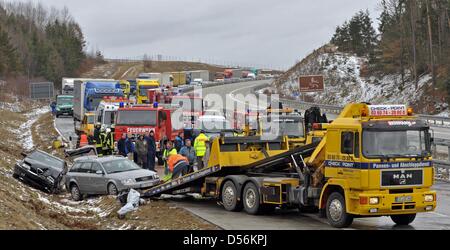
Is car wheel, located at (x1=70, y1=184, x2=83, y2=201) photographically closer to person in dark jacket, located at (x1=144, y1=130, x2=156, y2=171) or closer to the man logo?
person in dark jacket, located at (x1=144, y1=130, x2=156, y2=171)

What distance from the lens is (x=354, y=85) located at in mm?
74188

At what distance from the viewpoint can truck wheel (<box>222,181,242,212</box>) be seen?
57.7 feet

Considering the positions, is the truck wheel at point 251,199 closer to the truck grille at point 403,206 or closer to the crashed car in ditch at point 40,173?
the truck grille at point 403,206

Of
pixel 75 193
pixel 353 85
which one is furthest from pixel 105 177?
pixel 353 85

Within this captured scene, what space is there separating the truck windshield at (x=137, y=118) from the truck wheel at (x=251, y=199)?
13849 mm

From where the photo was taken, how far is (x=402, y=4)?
65.6 metres

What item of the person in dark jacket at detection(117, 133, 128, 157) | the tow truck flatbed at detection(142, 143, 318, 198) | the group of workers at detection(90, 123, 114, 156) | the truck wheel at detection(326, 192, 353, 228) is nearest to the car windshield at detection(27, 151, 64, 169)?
the person in dark jacket at detection(117, 133, 128, 157)

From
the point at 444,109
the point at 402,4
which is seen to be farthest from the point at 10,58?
the point at 444,109

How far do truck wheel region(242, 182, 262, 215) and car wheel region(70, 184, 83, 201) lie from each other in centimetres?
681

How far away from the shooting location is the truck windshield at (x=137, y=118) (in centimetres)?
3073

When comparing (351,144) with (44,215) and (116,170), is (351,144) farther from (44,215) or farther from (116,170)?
(116,170)

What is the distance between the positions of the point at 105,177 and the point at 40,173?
2.61m
